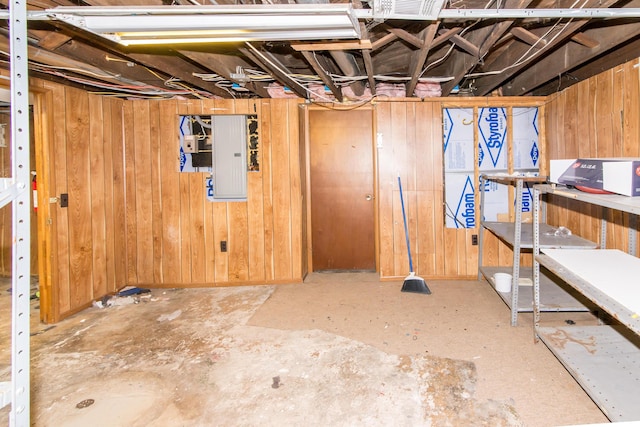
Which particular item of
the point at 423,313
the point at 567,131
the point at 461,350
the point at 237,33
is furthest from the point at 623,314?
the point at 567,131

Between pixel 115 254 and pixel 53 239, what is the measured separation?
2.59 feet

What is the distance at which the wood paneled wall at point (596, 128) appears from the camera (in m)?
2.44

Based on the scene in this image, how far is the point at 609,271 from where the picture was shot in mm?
1716

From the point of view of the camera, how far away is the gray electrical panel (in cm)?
372

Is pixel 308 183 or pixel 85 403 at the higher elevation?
pixel 308 183

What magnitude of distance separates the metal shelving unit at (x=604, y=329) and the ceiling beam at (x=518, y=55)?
3.07 ft

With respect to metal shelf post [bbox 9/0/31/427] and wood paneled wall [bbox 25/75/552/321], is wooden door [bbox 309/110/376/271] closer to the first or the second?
wood paneled wall [bbox 25/75/552/321]

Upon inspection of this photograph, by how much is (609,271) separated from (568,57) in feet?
5.96

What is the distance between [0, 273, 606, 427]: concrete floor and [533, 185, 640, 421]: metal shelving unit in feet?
0.64

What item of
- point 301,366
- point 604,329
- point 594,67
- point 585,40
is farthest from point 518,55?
point 301,366

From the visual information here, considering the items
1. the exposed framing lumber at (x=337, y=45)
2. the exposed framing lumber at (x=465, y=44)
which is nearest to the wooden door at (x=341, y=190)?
the exposed framing lumber at (x=465, y=44)

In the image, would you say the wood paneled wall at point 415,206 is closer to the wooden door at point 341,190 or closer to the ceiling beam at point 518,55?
the wooden door at point 341,190

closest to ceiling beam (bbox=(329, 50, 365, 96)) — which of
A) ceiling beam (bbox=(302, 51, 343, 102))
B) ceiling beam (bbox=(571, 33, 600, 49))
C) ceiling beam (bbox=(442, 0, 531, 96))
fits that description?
ceiling beam (bbox=(302, 51, 343, 102))

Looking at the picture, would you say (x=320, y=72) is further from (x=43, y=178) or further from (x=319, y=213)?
(x=43, y=178)
